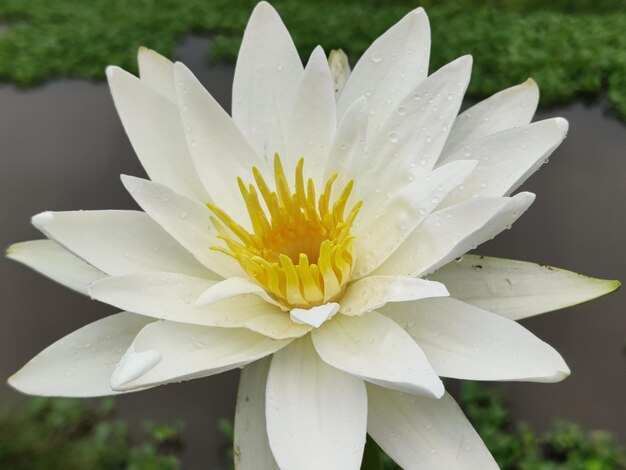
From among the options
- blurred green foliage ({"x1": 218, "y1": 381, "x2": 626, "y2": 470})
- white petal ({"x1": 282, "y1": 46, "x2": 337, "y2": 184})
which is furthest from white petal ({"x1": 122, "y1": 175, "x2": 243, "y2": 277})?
blurred green foliage ({"x1": 218, "y1": 381, "x2": 626, "y2": 470})

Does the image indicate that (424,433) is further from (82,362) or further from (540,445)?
(540,445)

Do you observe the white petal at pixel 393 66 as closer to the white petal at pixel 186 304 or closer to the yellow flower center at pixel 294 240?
the yellow flower center at pixel 294 240

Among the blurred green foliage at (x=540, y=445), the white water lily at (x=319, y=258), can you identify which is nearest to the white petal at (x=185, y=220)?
the white water lily at (x=319, y=258)

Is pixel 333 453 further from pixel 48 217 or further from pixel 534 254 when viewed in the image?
pixel 534 254

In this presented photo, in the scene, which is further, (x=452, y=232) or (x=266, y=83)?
(x=266, y=83)

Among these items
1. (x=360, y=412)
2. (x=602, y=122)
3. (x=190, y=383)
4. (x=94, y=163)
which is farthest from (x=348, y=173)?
(x=602, y=122)

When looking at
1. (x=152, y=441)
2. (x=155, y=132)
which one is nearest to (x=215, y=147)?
(x=155, y=132)
